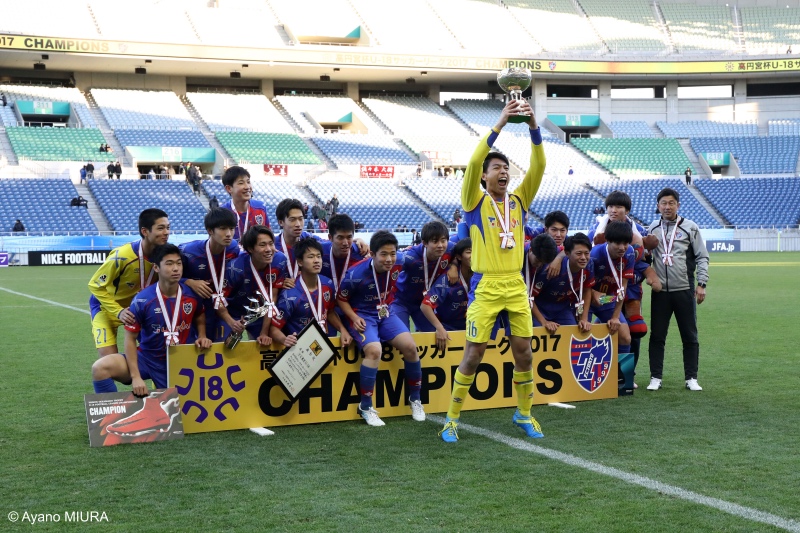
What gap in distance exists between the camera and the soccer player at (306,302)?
661 centimetres

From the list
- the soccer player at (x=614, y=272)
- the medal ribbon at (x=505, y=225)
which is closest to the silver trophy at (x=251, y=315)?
the medal ribbon at (x=505, y=225)

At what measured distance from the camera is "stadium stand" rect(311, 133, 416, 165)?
43.8m

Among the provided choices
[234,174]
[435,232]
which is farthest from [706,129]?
[234,174]

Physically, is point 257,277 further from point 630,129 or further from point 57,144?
point 630,129

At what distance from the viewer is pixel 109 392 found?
6.15 metres

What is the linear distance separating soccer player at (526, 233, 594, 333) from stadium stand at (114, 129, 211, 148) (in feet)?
121

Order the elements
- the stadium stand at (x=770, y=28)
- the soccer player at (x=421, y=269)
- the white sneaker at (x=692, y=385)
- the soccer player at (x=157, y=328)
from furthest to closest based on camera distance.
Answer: the stadium stand at (x=770, y=28) → the white sneaker at (x=692, y=385) → the soccer player at (x=421, y=269) → the soccer player at (x=157, y=328)

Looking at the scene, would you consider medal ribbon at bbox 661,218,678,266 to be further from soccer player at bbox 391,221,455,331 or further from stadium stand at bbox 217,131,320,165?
stadium stand at bbox 217,131,320,165

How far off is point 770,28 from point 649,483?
178ft

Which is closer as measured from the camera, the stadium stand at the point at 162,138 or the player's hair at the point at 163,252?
the player's hair at the point at 163,252

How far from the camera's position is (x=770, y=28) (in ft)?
171

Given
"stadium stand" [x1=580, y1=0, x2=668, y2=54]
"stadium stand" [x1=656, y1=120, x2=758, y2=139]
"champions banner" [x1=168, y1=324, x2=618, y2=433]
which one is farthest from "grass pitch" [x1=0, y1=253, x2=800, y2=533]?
"stadium stand" [x1=580, y1=0, x2=668, y2=54]

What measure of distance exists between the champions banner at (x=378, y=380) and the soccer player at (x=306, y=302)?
0.66 ft

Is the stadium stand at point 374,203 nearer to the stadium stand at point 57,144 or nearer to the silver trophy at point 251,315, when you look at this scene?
the stadium stand at point 57,144
